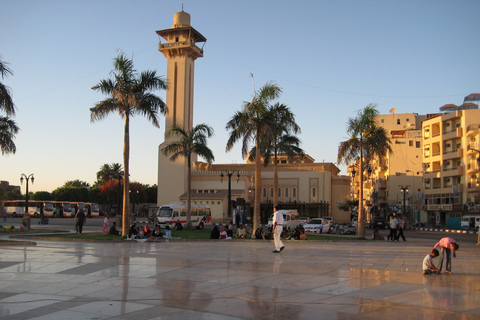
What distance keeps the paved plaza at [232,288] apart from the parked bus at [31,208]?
56.1 m

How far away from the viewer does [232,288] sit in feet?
31.9

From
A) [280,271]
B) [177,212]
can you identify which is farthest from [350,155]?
[280,271]

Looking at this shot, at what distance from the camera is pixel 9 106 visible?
21.4 m

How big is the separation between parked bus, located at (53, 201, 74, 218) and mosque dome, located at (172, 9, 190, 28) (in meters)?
31.2

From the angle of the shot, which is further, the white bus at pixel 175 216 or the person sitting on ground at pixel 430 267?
the white bus at pixel 175 216

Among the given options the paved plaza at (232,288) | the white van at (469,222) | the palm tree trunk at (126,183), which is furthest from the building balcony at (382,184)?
the paved plaza at (232,288)

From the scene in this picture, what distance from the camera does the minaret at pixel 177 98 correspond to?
6756cm

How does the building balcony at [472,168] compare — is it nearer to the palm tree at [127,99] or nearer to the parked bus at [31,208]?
the palm tree at [127,99]

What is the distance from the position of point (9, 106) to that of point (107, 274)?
13237mm

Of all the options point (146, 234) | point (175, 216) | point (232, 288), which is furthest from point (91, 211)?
point (232, 288)

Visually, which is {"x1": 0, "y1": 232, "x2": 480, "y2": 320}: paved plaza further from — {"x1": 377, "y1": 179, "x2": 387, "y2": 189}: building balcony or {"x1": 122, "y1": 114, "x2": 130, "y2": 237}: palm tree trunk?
{"x1": 377, "y1": 179, "x2": 387, "y2": 189}: building balcony

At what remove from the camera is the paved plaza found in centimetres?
777

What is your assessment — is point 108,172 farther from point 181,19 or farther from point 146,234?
point 146,234

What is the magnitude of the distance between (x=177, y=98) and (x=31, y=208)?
1030 inches
